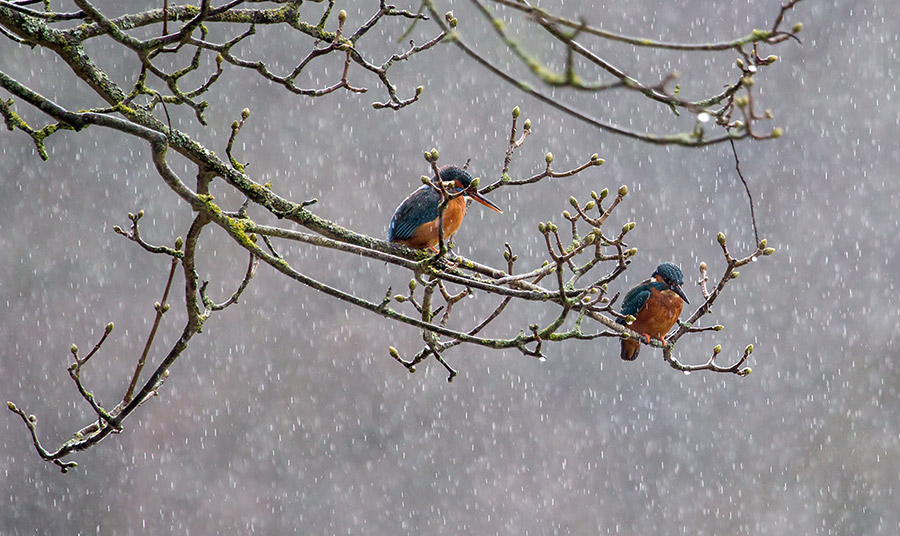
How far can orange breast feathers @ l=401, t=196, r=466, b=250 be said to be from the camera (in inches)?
107

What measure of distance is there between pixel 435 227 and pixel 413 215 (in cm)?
8

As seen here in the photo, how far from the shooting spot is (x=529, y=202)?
1047cm

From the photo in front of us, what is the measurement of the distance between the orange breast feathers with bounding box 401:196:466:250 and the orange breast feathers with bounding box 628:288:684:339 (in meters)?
0.81

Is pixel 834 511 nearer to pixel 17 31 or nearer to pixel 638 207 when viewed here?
pixel 638 207

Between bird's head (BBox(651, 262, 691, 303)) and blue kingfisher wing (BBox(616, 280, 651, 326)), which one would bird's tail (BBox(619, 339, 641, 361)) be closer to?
blue kingfisher wing (BBox(616, 280, 651, 326))

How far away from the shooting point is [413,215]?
2.89m

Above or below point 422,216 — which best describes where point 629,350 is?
below

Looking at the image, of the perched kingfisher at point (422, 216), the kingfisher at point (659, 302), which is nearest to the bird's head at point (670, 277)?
the kingfisher at point (659, 302)

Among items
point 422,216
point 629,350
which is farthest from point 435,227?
point 629,350

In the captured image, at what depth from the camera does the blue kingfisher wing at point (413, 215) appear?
9.39 feet

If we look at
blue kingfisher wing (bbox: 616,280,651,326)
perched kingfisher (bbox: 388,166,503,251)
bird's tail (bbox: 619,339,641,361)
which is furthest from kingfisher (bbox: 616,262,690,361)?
perched kingfisher (bbox: 388,166,503,251)

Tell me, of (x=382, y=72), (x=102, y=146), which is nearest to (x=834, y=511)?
(x=102, y=146)

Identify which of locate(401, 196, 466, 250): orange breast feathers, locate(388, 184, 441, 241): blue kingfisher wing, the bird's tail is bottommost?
the bird's tail

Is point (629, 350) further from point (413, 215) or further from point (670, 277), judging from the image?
point (413, 215)
